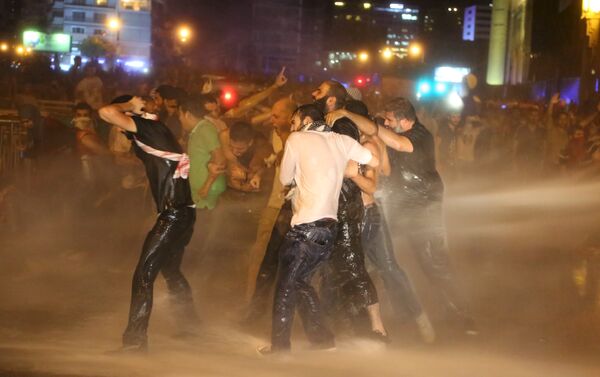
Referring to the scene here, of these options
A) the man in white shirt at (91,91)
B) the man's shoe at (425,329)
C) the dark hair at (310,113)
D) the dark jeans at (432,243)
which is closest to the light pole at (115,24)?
the man in white shirt at (91,91)

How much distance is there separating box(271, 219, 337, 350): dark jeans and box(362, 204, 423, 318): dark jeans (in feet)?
3.21

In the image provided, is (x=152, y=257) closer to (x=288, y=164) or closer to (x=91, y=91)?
(x=288, y=164)

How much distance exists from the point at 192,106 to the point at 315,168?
202 centimetres

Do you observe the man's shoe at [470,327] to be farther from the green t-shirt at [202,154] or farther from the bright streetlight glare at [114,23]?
the bright streetlight glare at [114,23]

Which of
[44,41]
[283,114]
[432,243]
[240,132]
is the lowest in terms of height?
[44,41]

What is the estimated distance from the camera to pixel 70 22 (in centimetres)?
16838

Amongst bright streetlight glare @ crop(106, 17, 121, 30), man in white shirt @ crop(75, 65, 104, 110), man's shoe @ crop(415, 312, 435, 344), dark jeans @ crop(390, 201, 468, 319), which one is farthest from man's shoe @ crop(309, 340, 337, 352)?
bright streetlight glare @ crop(106, 17, 121, 30)

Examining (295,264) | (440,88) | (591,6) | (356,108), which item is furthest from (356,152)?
(440,88)

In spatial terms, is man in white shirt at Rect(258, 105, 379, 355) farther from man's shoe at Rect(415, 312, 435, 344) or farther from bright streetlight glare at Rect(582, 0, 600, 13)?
bright streetlight glare at Rect(582, 0, 600, 13)

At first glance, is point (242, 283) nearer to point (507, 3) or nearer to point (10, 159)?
point (10, 159)

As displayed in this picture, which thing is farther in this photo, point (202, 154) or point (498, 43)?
point (498, 43)

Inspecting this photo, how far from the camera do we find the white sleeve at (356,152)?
6746mm

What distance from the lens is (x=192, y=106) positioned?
826 cm

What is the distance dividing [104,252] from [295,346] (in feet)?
15.6
